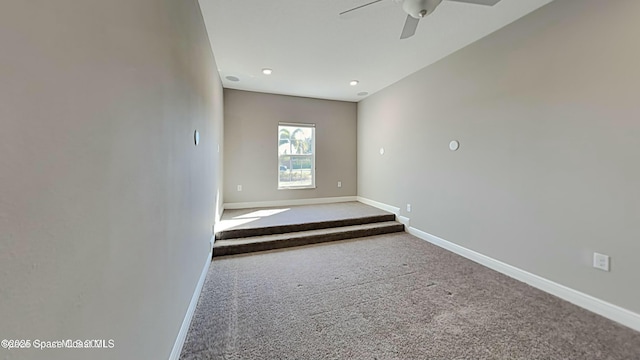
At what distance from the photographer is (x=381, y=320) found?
1.87 metres

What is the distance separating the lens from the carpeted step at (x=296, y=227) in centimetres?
343

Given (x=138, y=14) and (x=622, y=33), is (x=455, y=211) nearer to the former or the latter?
(x=622, y=33)

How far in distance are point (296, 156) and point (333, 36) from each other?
9.89 feet

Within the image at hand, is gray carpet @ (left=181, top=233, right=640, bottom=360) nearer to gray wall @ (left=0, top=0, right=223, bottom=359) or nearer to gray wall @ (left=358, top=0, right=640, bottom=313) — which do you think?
gray wall @ (left=358, top=0, right=640, bottom=313)

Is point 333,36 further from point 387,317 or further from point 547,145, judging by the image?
point 387,317

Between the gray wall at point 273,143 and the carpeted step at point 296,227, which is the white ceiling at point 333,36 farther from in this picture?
the carpeted step at point 296,227

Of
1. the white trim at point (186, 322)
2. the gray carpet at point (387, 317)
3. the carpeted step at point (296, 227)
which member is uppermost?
the carpeted step at point (296, 227)

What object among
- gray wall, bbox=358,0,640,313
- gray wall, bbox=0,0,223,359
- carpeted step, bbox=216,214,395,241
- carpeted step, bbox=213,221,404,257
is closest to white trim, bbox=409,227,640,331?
gray wall, bbox=358,0,640,313

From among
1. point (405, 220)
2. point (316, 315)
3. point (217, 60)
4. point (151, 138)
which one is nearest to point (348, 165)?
point (405, 220)

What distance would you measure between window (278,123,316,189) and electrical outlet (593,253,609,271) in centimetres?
435

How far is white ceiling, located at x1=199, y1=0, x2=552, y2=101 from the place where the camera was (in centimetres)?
224

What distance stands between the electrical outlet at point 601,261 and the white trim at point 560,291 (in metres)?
0.27

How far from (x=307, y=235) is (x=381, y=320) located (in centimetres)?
191

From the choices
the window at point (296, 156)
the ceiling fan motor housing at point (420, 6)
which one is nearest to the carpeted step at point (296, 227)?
the window at point (296, 156)
